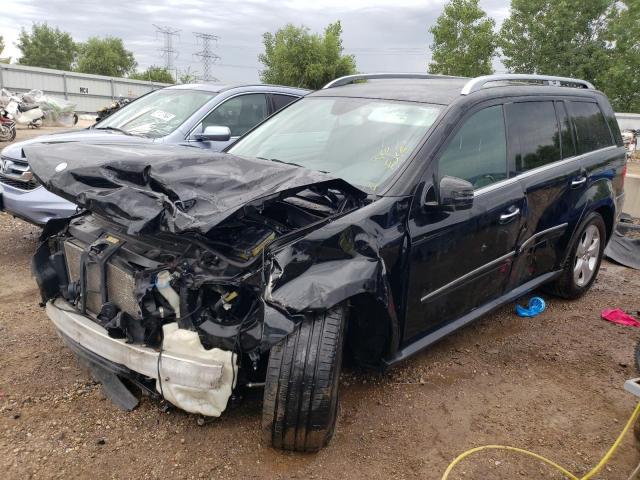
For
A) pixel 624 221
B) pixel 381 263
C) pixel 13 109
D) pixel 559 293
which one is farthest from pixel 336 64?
pixel 381 263

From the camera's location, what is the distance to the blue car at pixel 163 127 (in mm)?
4859

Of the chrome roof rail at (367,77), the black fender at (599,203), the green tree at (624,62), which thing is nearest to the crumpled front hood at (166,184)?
the chrome roof rail at (367,77)

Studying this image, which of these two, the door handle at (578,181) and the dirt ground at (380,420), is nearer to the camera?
the dirt ground at (380,420)

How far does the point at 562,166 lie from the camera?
13.1ft

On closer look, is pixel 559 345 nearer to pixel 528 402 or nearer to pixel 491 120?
pixel 528 402

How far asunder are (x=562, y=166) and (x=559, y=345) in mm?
1364

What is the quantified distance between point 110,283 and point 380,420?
1.64m

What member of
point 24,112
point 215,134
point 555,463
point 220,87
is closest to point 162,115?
point 220,87

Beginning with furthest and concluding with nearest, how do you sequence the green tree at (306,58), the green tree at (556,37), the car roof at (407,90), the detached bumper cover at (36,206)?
1. the green tree at (556,37)
2. the green tree at (306,58)
3. the detached bumper cover at (36,206)
4. the car roof at (407,90)

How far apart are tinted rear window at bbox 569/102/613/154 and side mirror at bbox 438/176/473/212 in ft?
6.90

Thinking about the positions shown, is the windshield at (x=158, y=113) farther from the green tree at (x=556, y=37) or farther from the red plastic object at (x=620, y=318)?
the green tree at (x=556, y=37)

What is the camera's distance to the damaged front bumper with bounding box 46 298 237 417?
7.80ft

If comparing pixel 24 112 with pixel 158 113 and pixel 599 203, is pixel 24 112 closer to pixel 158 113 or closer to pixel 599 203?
pixel 158 113

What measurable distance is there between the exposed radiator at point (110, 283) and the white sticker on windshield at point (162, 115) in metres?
3.23
